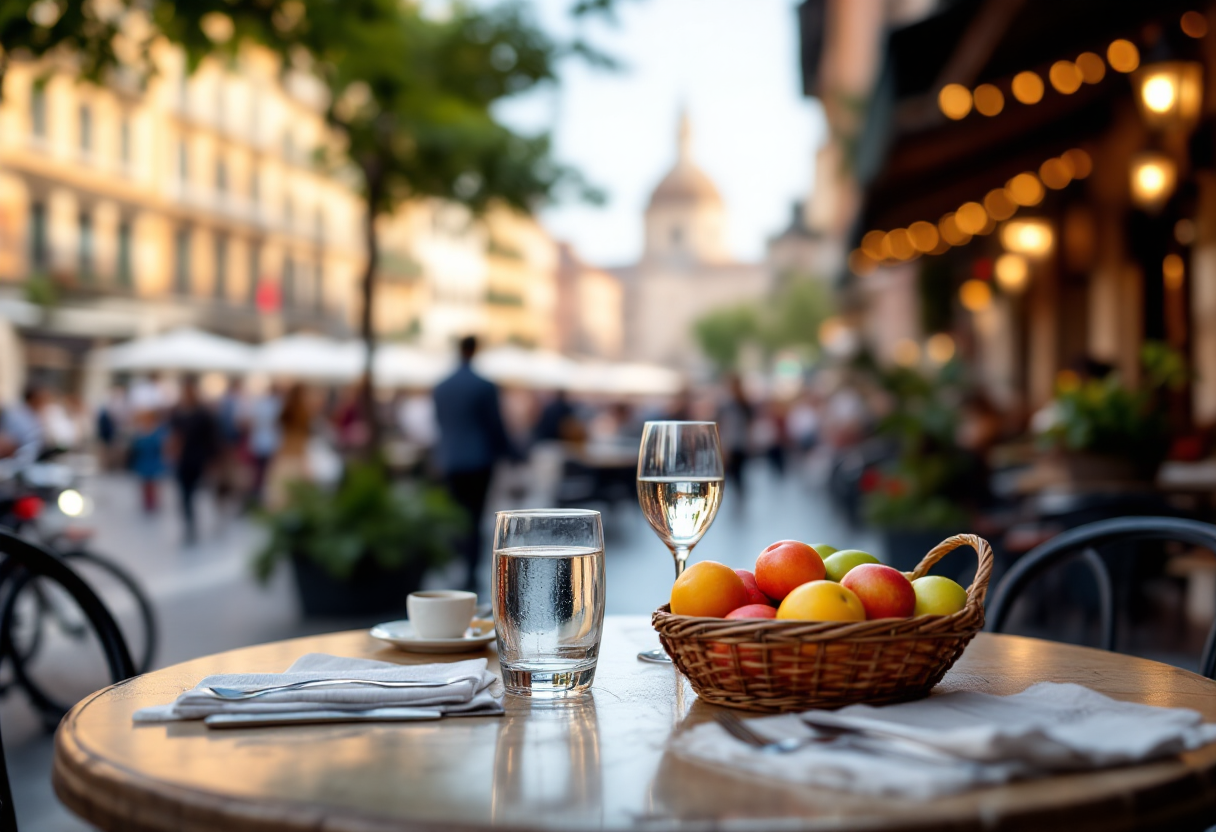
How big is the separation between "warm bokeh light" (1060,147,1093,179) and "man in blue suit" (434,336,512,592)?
5866mm

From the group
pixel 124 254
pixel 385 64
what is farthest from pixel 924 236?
pixel 124 254

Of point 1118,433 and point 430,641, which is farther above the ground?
point 1118,433

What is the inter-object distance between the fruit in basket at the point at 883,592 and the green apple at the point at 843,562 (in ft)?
0.42

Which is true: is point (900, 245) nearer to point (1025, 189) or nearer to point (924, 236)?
point (924, 236)

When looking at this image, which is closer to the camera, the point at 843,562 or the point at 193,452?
the point at 843,562

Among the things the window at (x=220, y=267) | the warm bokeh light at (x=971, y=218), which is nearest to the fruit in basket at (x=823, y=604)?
the warm bokeh light at (x=971, y=218)

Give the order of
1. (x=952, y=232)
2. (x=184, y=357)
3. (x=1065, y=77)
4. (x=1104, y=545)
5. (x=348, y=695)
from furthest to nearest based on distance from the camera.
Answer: (x=184, y=357), (x=952, y=232), (x=1065, y=77), (x=1104, y=545), (x=348, y=695)

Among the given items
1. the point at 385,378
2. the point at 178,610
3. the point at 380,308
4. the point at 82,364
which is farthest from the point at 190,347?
the point at 380,308

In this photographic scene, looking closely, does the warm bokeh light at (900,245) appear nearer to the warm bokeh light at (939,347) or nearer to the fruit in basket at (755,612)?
the warm bokeh light at (939,347)

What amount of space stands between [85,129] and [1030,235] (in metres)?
28.5

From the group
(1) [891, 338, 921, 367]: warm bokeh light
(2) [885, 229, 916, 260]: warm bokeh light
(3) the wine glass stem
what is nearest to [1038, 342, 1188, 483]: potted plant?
(3) the wine glass stem

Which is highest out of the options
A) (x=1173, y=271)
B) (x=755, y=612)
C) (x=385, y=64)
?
(x=385, y=64)

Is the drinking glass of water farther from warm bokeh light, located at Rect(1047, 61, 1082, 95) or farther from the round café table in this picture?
warm bokeh light, located at Rect(1047, 61, 1082, 95)

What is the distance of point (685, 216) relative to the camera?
394 ft
